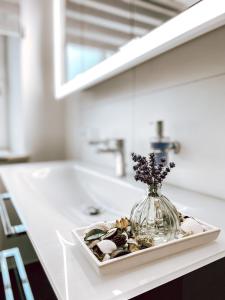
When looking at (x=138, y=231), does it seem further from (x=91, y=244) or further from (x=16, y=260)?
(x=16, y=260)

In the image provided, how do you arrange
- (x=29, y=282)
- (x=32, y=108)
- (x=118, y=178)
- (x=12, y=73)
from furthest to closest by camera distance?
(x=12, y=73) → (x=32, y=108) → (x=118, y=178) → (x=29, y=282)

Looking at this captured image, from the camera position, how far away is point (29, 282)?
41 cm

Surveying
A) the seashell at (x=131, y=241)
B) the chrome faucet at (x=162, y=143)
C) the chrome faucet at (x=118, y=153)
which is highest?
the chrome faucet at (x=162, y=143)

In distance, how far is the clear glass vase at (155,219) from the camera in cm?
40

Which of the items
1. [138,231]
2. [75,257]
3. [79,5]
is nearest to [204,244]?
[138,231]

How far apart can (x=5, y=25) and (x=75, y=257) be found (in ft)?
5.82

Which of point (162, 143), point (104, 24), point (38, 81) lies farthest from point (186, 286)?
point (38, 81)

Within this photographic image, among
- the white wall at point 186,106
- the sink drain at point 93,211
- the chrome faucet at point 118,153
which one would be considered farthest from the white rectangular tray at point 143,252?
the chrome faucet at point 118,153

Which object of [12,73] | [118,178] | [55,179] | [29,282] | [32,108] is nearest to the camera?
[29,282]

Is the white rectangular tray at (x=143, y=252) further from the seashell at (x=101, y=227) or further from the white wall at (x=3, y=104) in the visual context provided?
the white wall at (x=3, y=104)

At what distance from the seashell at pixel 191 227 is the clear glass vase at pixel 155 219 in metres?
0.01

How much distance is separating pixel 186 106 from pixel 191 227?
A: 0.45 metres

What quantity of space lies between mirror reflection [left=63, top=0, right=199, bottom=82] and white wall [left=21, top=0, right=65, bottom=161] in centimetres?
23

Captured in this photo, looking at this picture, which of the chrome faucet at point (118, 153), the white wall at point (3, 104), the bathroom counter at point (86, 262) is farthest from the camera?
the white wall at point (3, 104)
